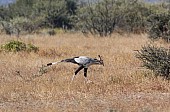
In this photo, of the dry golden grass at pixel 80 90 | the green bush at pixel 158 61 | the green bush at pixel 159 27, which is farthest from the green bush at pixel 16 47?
the green bush at pixel 159 27

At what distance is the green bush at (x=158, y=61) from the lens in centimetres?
1138

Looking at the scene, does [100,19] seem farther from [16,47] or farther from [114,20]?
[16,47]

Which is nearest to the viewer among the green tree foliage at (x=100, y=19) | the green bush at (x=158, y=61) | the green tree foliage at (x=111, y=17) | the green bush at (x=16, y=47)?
the green bush at (x=158, y=61)

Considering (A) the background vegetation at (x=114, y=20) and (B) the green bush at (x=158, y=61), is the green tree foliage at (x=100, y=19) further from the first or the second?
(B) the green bush at (x=158, y=61)

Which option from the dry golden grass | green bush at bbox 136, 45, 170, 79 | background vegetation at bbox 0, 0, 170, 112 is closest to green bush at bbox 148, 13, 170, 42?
background vegetation at bbox 0, 0, 170, 112

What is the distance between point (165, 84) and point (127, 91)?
94cm

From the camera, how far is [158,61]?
11547 millimetres

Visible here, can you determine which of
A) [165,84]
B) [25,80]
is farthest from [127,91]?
[25,80]

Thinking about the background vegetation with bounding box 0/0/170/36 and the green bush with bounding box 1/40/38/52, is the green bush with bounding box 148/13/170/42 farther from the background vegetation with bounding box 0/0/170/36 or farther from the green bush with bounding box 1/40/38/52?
the green bush with bounding box 1/40/38/52

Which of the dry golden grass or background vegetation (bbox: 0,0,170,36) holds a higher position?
the dry golden grass

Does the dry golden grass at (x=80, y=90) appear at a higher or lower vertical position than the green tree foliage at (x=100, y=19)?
higher

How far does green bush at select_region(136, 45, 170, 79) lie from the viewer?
1138 centimetres

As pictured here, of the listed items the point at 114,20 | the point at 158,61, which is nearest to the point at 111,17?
the point at 114,20

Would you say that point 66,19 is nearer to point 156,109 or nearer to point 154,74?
point 154,74
